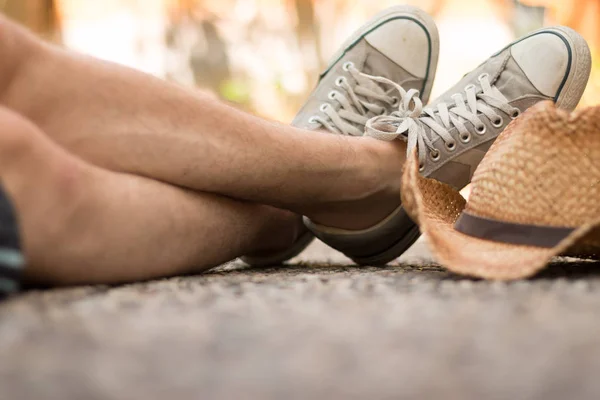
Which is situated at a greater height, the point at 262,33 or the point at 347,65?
the point at 347,65

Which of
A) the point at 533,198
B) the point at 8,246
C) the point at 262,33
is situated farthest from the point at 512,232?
the point at 262,33

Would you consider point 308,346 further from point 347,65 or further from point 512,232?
point 347,65

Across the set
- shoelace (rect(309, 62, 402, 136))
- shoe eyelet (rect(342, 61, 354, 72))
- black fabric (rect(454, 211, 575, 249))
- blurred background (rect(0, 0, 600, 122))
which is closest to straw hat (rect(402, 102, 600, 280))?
black fabric (rect(454, 211, 575, 249))

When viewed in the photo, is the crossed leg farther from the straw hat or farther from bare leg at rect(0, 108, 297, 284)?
the straw hat

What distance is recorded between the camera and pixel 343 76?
2.96ft

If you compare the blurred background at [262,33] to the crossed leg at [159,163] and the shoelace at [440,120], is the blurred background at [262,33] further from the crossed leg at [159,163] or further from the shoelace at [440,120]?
the crossed leg at [159,163]

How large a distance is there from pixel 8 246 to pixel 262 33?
91.3 inches

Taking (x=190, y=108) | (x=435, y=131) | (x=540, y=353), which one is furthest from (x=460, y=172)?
(x=540, y=353)

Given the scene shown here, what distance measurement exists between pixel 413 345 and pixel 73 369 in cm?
17

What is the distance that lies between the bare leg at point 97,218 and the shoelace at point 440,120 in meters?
0.26

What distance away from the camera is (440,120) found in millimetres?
741

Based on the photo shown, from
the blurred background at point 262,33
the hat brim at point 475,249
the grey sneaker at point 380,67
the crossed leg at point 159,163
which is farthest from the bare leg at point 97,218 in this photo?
the blurred background at point 262,33

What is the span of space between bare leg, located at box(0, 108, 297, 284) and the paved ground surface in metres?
0.05

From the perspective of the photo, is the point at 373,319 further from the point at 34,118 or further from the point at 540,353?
the point at 34,118
